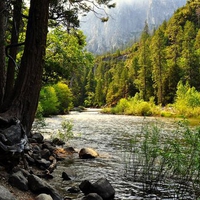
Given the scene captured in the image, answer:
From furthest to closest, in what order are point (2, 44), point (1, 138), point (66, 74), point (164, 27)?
point (164, 27) < point (66, 74) < point (2, 44) < point (1, 138)

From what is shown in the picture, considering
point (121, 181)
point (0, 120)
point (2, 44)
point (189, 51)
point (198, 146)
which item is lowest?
point (121, 181)

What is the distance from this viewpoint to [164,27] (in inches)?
4176

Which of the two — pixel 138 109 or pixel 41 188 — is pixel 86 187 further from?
pixel 138 109

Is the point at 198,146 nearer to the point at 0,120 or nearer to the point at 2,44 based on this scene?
the point at 0,120

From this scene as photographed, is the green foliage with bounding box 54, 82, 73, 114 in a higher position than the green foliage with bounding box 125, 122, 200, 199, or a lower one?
higher

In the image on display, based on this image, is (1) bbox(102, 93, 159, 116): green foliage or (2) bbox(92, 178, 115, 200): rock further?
(1) bbox(102, 93, 159, 116): green foliage

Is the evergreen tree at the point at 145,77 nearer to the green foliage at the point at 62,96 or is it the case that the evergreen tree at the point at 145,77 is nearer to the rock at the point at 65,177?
the green foliage at the point at 62,96

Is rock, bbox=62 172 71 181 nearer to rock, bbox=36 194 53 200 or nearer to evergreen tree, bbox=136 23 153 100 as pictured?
rock, bbox=36 194 53 200

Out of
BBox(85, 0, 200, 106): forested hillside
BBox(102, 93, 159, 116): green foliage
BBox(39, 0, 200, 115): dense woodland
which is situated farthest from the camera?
BBox(85, 0, 200, 106): forested hillside

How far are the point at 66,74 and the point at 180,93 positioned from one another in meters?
34.0

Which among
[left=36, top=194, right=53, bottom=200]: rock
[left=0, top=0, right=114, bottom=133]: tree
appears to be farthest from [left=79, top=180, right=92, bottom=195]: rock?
[left=0, top=0, right=114, bottom=133]: tree

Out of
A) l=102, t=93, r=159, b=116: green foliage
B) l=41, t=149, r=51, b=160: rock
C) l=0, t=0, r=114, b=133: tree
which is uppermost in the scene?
l=0, t=0, r=114, b=133: tree

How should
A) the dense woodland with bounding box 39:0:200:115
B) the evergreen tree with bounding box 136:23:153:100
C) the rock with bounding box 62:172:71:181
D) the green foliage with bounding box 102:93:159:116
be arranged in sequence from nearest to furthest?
the rock with bounding box 62:172:71:181 → the dense woodland with bounding box 39:0:200:115 → the green foliage with bounding box 102:93:159:116 → the evergreen tree with bounding box 136:23:153:100

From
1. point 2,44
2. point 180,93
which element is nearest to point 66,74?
point 2,44
